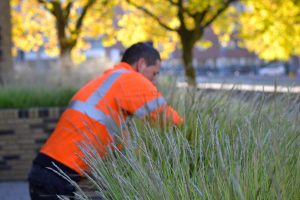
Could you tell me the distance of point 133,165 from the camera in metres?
2.18

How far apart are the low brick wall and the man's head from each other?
13.4 feet

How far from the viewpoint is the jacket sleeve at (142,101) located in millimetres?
3094

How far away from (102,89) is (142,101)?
257mm

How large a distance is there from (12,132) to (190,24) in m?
12.0

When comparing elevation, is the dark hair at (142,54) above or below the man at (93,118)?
above

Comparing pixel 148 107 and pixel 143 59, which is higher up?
pixel 143 59

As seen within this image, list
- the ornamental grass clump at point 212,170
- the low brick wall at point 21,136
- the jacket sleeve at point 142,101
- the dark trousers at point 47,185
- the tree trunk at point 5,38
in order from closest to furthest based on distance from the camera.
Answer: the ornamental grass clump at point 212,170, the dark trousers at point 47,185, the jacket sleeve at point 142,101, the low brick wall at point 21,136, the tree trunk at point 5,38

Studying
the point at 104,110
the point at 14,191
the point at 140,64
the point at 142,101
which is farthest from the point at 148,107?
the point at 14,191

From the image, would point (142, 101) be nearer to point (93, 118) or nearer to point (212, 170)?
point (93, 118)

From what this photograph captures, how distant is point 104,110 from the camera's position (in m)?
3.09

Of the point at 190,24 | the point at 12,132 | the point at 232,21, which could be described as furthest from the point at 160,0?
the point at 12,132

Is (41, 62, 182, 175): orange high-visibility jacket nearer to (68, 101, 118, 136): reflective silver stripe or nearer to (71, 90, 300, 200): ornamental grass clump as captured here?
(68, 101, 118, 136): reflective silver stripe

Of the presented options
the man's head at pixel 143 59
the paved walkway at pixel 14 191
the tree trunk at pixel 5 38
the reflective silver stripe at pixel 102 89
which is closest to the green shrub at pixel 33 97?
the paved walkway at pixel 14 191

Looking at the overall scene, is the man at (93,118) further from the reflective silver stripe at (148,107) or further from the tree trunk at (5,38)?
the tree trunk at (5,38)
